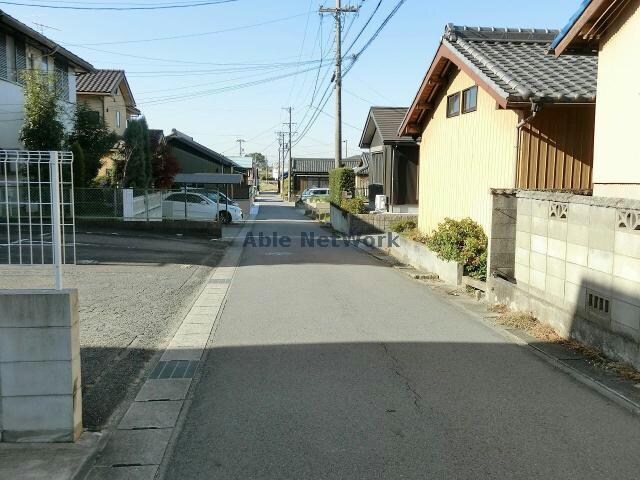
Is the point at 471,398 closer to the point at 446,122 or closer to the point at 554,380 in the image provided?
the point at 554,380

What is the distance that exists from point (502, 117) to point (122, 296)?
7.95 m

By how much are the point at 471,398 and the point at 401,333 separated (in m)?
2.46

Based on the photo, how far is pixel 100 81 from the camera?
3503cm

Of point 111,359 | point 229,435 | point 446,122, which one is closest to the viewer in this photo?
point 229,435

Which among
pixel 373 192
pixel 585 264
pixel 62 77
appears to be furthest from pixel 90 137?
pixel 585 264

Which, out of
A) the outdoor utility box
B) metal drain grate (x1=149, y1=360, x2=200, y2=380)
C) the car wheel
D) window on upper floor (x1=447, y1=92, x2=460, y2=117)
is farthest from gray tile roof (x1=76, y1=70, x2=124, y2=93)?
metal drain grate (x1=149, y1=360, x2=200, y2=380)

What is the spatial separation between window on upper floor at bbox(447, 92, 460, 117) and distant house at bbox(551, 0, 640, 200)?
5.23 metres

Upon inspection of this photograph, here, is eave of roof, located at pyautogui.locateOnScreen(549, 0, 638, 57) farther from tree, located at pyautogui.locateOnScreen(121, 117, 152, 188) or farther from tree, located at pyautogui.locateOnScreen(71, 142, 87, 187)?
tree, located at pyautogui.locateOnScreen(121, 117, 152, 188)

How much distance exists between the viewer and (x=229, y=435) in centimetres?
438

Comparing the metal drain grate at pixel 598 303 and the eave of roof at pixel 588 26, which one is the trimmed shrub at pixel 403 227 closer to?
the eave of roof at pixel 588 26

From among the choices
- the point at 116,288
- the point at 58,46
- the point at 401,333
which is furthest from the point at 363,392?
the point at 58,46

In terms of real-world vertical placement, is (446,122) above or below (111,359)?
above

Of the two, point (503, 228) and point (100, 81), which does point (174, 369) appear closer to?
point (503, 228)

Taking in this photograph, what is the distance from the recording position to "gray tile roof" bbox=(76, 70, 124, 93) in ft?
111
